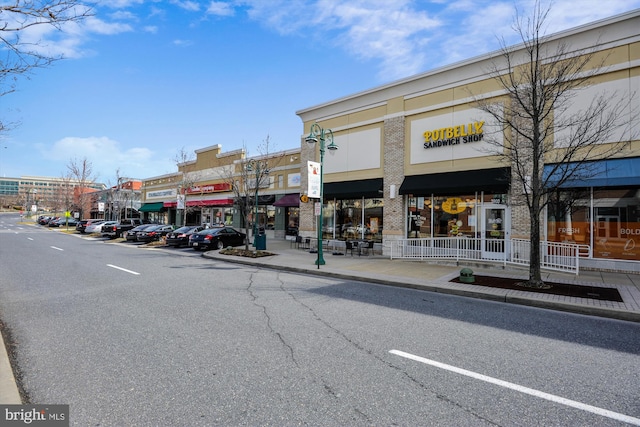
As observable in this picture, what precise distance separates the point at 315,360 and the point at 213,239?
1772cm

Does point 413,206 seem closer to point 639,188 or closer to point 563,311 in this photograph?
point 639,188

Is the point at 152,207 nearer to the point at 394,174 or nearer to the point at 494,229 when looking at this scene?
the point at 394,174

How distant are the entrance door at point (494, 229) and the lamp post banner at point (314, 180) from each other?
7056mm

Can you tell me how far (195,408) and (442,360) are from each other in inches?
120

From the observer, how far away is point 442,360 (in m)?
4.46

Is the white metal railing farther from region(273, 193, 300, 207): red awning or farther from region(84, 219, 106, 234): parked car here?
region(84, 219, 106, 234): parked car

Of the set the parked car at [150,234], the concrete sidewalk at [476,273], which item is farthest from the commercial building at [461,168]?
the parked car at [150,234]

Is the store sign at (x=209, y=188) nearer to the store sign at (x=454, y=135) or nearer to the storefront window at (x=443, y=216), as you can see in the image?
the storefront window at (x=443, y=216)

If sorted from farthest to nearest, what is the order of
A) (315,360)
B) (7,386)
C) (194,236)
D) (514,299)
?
(194,236), (514,299), (315,360), (7,386)

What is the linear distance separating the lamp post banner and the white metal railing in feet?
16.6

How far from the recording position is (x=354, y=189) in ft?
63.8

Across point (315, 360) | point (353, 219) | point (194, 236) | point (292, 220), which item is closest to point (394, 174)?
point (353, 219)

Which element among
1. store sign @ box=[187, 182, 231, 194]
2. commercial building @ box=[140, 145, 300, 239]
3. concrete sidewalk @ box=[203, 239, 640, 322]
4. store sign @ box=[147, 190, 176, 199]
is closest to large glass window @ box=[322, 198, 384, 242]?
concrete sidewalk @ box=[203, 239, 640, 322]

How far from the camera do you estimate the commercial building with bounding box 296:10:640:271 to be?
483 inches
